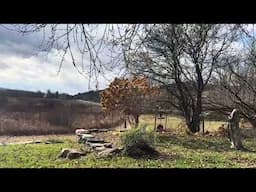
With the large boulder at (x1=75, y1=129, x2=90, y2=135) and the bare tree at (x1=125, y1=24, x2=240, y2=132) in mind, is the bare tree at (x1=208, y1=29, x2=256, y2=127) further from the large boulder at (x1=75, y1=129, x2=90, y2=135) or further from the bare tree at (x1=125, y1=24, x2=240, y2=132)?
the large boulder at (x1=75, y1=129, x2=90, y2=135)

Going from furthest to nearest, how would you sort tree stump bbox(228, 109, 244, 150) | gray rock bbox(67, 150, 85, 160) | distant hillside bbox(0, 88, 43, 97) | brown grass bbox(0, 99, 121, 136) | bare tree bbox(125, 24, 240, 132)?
bare tree bbox(125, 24, 240, 132) < tree stump bbox(228, 109, 244, 150) < gray rock bbox(67, 150, 85, 160) < brown grass bbox(0, 99, 121, 136) < distant hillside bbox(0, 88, 43, 97)

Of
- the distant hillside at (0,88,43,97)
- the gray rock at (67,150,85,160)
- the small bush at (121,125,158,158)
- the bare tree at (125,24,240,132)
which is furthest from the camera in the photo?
the bare tree at (125,24,240,132)

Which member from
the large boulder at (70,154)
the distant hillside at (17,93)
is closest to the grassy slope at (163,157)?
the large boulder at (70,154)

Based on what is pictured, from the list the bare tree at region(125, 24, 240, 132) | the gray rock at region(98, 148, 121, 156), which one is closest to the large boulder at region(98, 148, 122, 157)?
the gray rock at region(98, 148, 121, 156)

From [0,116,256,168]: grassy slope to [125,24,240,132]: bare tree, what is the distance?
2.14 meters

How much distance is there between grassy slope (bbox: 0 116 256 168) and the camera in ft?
22.8

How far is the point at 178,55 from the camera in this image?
11.6 meters

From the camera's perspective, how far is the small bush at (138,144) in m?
7.96

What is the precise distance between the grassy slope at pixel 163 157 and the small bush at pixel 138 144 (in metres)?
0.24

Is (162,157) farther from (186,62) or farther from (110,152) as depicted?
(186,62)

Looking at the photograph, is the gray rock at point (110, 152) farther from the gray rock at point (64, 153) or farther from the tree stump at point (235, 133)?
the tree stump at point (235, 133)
